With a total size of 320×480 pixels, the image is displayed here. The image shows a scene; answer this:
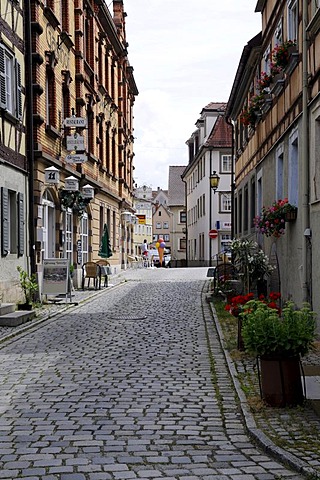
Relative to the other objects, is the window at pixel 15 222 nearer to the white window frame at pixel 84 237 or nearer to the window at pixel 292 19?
the window at pixel 292 19

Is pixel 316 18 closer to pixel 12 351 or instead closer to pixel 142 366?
pixel 142 366

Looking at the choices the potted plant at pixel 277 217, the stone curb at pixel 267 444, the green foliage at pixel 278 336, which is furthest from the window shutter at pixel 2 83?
the green foliage at pixel 278 336

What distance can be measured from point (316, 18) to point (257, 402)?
6.52m

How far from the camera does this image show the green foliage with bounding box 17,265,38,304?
1703 cm

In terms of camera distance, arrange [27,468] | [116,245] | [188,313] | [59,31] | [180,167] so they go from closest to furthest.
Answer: [27,468], [188,313], [59,31], [116,245], [180,167]

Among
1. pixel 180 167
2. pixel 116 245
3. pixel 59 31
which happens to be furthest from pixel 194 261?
pixel 59 31

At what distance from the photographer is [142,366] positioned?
392 inches

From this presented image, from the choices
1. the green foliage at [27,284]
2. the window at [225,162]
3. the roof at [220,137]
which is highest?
the roof at [220,137]

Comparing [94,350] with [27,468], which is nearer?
[27,468]

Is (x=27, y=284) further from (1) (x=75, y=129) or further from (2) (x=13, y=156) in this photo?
(1) (x=75, y=129)

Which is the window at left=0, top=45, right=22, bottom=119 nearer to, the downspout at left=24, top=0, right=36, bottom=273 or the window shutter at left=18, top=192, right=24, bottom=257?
the downspout at left=24, top=0, right=36, bottom=273

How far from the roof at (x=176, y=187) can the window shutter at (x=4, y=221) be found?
7615cm

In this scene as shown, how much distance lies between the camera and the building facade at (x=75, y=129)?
19.8 metres

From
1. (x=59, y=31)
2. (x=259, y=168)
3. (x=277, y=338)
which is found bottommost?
(x=277, y=338)
